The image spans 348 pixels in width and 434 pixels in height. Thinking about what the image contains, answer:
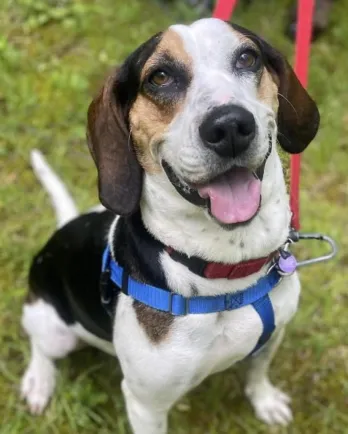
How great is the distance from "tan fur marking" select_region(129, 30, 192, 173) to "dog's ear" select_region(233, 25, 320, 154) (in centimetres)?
32

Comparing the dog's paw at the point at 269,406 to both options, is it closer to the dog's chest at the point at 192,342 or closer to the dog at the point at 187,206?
the dog at the point at 187,206

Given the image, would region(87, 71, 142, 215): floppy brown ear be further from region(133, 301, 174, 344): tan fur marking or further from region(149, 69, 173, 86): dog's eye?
region(133, 301, 174, 344): tan fur marking

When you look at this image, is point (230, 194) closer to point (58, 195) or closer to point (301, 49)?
point (301, 49)

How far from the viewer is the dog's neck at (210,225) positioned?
2.35 meters

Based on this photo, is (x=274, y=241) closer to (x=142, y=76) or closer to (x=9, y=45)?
(x=142, y=76)

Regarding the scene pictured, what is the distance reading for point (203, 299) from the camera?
8.12 feet

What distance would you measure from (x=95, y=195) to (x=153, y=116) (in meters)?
2.12

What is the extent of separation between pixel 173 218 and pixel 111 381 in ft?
4.77

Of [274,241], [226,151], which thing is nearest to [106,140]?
[226,151]

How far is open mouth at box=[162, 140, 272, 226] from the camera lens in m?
2.16

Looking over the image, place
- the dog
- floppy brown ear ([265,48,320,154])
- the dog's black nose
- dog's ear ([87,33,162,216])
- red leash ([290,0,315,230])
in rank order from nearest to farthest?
1. the dog's black nose
2. the dog
3. dog's ear ([87,33,162,216])
4. floppy brown ear ([265,48,320,154])
5. red leash ([290,0,315,230])

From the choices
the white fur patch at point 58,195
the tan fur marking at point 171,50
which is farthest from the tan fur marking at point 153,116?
the white fur patch at point 58,195

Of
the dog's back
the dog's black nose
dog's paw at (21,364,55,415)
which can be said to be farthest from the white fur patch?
the dog's black nose

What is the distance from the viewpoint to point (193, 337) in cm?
251
